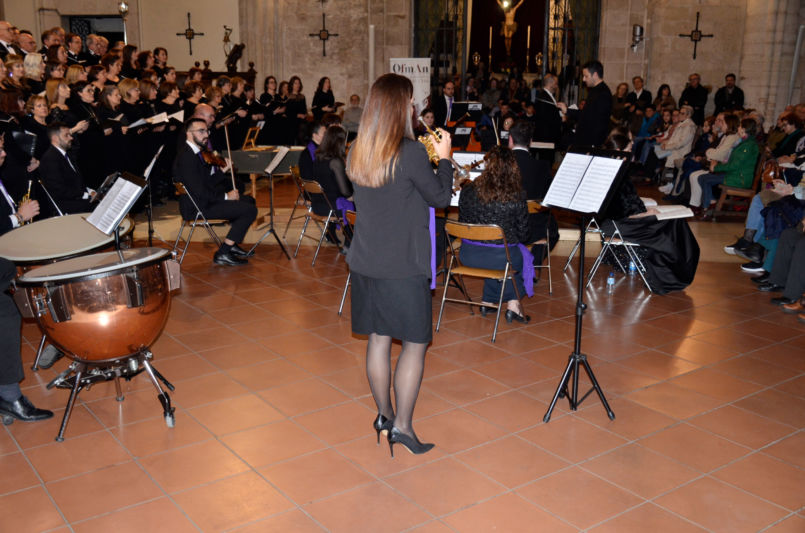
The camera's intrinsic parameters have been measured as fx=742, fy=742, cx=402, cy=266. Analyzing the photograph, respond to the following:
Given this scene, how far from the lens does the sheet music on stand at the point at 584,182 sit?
363 centimetres

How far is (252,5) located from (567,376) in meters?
12.7

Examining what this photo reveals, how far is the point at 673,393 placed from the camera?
4332 mm

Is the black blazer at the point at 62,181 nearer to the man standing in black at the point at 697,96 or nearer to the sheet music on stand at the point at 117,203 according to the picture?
the sheet music on stand at the point at 117,203

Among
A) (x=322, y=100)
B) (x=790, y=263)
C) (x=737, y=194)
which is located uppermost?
(x=322, y=100)

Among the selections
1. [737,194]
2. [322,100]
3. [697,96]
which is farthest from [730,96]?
[322,100]

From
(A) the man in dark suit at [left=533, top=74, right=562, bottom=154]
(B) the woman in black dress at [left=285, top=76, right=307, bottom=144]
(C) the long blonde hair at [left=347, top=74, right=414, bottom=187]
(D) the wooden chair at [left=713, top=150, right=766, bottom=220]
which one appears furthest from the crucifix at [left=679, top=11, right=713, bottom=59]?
(C) the long blonde hair at [left=347, top=74, right=414, bottom=187]

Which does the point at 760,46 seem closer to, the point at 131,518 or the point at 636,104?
the point at 636,104

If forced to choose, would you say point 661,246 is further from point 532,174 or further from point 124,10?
point 124,10

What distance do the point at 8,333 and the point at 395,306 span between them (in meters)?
2.06

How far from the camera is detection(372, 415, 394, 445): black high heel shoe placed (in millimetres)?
3648

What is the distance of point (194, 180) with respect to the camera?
22.9ft

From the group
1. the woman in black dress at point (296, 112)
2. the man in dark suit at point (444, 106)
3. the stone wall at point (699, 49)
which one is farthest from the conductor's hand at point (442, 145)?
the stone wall at point (699, 49)

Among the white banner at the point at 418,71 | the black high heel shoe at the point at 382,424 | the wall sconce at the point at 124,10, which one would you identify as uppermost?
the wall sconce at the point at 124,10

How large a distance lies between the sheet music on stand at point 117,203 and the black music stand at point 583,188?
7.10 ft
